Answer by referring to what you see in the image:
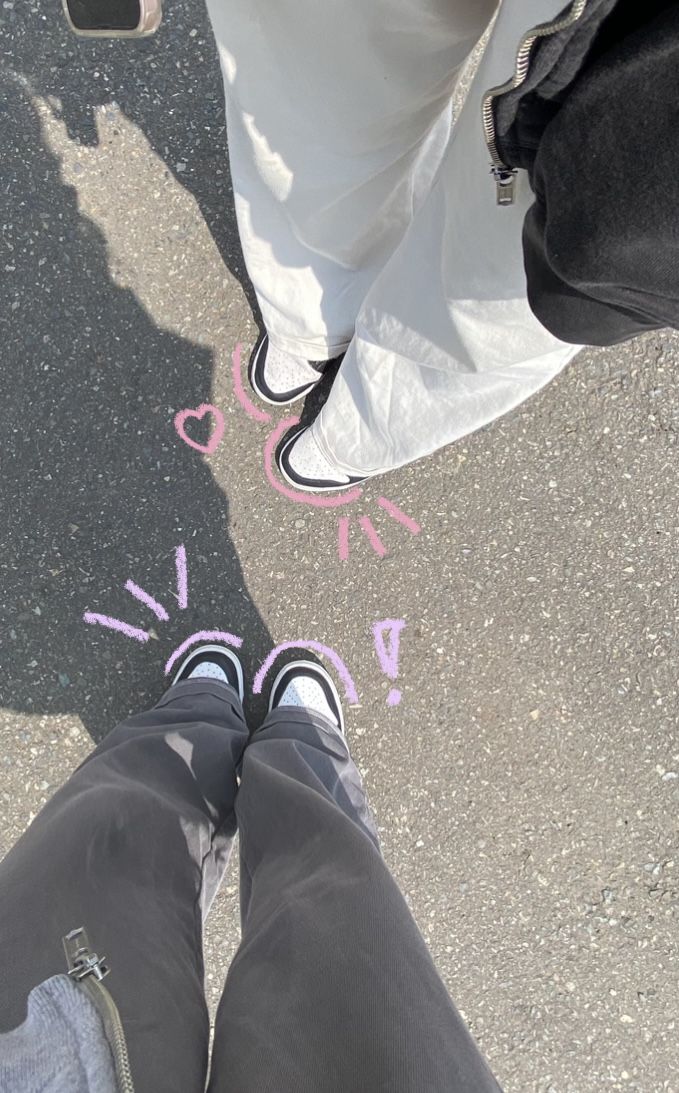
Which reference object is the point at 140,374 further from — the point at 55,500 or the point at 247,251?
the point at 247,251

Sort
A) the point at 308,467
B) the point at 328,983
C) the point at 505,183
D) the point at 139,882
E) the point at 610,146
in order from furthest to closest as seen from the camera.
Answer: the point at 308,467, the point at 139,882, the point at 328,983, the point at 505,183, the point at 610,146

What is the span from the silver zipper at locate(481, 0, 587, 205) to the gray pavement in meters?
1.01

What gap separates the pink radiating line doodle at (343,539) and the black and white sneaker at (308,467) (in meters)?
0.09

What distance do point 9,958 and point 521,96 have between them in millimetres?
1129

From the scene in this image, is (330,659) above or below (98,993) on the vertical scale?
below

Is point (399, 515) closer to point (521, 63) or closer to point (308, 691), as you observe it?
point (308, 691)

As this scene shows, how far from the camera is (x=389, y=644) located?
1690 millimetres

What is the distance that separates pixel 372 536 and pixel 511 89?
1.19 meters

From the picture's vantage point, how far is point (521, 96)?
0.57 m

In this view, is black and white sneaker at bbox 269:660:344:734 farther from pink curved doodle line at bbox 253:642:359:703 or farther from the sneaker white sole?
the sneaker white sole

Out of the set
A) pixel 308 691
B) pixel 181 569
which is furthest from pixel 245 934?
pixel 181 569

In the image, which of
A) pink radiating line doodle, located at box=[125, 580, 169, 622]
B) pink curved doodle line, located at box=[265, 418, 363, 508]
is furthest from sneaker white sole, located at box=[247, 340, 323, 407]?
pink radiating line doodle, located at box=[125, 580, 169, 622]

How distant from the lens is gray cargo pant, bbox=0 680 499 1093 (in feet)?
2.73

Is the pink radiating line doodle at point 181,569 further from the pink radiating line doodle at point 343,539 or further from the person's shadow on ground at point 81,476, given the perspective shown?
the pink radiating line doodle at point 343,539
